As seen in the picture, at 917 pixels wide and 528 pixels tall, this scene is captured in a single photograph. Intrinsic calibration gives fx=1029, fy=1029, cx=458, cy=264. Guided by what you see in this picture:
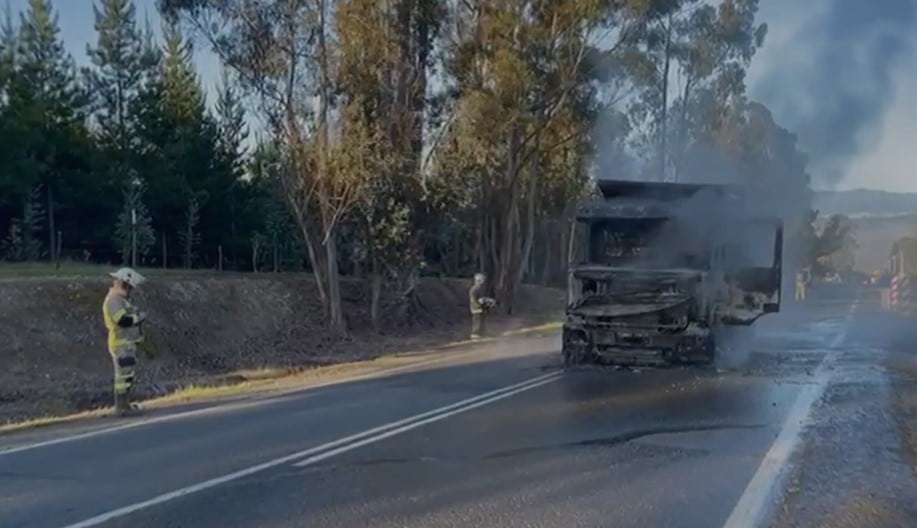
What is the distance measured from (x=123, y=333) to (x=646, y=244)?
881 centimetres

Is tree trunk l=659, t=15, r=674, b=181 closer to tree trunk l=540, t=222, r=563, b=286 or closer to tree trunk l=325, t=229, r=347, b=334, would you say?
tree trunk l=540, t=222, r=563, b=286

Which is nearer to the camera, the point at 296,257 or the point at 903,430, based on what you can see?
the point at 903,430

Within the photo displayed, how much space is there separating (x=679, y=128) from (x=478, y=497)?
44.6m

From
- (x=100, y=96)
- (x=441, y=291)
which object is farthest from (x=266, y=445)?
(x=100, y=96)

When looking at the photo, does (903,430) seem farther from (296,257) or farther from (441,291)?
(296,257)

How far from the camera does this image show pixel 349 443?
9391 mm

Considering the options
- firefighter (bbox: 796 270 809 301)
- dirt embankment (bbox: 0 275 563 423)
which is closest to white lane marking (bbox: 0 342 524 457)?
dirt embankment (bbox: 0 275 563 423)

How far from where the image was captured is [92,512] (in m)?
6.77

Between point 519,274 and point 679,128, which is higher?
point 679,128

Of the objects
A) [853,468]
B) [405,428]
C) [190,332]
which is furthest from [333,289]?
[853,468]

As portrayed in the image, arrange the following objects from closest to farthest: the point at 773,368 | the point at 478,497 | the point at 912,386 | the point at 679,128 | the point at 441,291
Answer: the point at 478,497 < the point at 912,386 < the point at 773,368 < the point at 441,291 < the point at 679,128

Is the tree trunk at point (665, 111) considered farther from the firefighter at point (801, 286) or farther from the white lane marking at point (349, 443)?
the white lane marking at point (349, 443)

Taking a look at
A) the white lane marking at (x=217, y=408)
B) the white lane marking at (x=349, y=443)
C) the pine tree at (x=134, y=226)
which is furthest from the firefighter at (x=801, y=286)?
the white lane marking at (x=349, y=443)

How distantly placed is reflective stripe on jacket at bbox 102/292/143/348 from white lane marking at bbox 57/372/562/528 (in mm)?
3441
